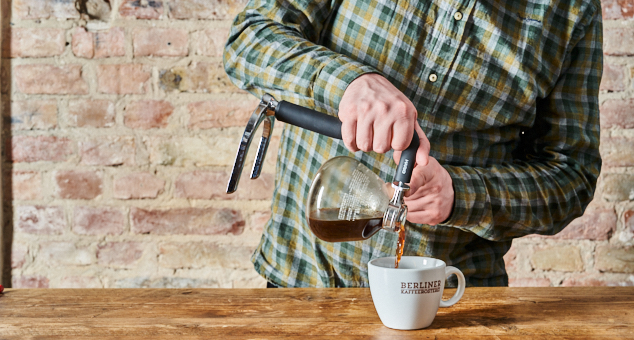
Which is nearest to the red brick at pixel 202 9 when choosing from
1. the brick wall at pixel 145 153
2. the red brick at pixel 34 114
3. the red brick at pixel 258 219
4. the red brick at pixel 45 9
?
the brick wall at pixel 145 153

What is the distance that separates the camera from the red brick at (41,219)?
1.28m

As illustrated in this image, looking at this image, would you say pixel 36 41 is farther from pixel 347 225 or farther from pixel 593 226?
pixel 593 226

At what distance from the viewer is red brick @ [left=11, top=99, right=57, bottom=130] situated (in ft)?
4.15

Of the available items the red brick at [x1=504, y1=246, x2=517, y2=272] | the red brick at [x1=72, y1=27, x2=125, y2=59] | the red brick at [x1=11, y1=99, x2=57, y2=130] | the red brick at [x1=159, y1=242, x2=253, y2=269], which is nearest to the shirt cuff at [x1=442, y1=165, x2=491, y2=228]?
the red brick at [x1=504, y1=246, x2=517, y2=272]

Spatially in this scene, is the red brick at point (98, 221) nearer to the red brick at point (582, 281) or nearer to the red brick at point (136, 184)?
the red brick at point (136, 184)

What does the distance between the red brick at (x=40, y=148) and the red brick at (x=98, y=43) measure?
0.68 ft

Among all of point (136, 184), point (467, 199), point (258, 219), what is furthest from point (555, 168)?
point (136, 184)

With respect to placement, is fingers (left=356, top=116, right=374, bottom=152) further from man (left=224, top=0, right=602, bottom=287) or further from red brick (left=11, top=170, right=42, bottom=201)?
red brick (left=11, top=170, right=42, bottom=201)

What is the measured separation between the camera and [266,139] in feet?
2.26

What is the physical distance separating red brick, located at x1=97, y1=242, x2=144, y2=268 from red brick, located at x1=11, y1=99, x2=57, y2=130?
0.31 meters

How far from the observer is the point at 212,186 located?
1279 millimetres

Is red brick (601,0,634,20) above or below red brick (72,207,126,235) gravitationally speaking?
above

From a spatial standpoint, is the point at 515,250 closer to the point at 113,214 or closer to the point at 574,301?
the point at 574,301

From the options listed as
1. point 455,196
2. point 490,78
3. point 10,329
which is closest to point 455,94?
point 490,78
